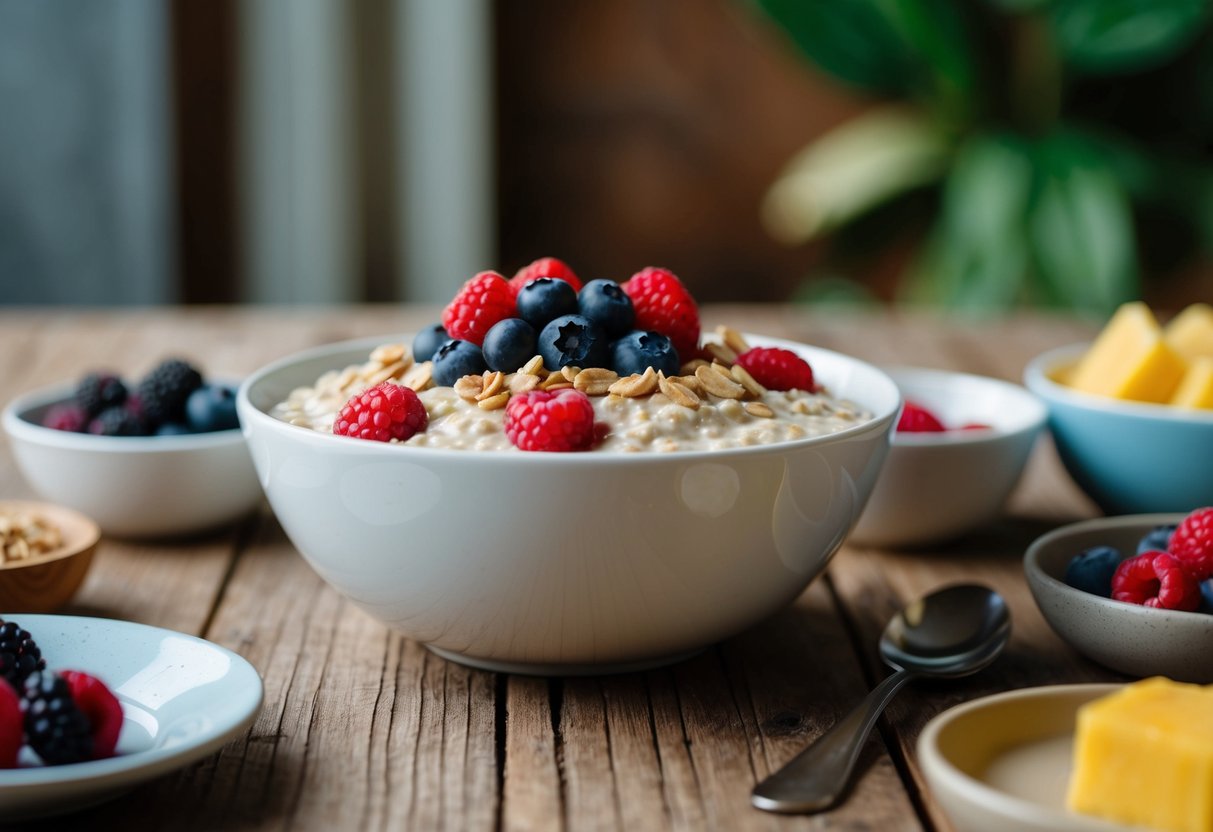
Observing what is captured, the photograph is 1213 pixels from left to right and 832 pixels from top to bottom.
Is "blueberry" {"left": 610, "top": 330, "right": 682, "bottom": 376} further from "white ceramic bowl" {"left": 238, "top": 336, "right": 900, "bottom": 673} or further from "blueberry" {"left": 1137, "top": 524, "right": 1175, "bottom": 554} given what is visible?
"blueberry" {"left": 1137, "top": 524, "right": 1175, "bottom": 554}

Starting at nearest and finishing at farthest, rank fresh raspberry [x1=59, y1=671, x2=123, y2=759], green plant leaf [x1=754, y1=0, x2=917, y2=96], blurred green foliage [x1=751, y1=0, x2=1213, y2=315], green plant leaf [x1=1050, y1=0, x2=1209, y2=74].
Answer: fresh raspberry [x1=59, y1=671, x2=123, y2=759] < green plant leaf [x1=1050, y1=0, x2=1209, y2=74] < blurred green foliage [x1=751, y1=0, x2=1213, y2=315] < green plant leaf [x1=754, y1=0, x2=917, y2=96]

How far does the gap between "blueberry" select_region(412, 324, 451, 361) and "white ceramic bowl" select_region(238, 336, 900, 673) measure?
0.49ft

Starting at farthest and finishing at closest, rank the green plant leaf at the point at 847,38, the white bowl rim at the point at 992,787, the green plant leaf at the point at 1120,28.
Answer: the green plant leaf at the point at 847,38, the green plant leaf at the point at 1120,28, the white bowl rim at the point at 992,787

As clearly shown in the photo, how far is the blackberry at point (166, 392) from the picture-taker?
4.50ft

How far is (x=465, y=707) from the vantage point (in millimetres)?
Answer: 959

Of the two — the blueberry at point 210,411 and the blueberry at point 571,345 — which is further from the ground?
the blueberry at point 571,345

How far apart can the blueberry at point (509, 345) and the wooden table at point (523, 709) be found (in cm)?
23

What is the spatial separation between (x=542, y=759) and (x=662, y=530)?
0.17 meters

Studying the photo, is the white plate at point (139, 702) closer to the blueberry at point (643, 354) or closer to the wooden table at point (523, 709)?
the wooden table at point (523, 709)

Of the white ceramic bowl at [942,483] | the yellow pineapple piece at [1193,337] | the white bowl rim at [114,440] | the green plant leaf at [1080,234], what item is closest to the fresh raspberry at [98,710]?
the white bowl rim at [114,440]

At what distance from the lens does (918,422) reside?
1.35 m

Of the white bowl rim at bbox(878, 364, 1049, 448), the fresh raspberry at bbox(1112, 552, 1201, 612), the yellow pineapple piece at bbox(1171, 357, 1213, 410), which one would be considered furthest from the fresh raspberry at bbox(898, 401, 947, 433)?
the fresh raspberry at bbox(1112, 552, 1201, 612)

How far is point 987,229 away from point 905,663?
2.52m

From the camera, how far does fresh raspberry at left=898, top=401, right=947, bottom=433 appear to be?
4.44 ft
